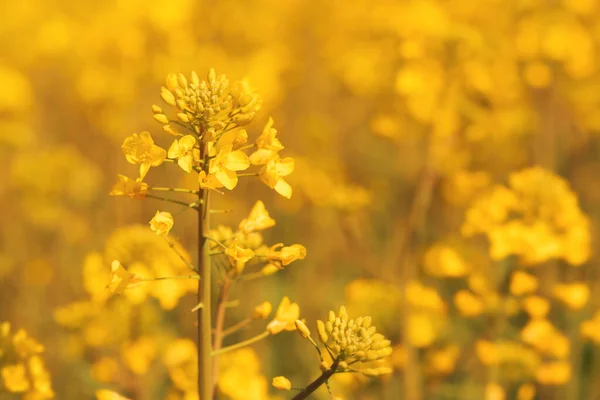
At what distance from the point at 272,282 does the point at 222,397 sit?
77.9 inches

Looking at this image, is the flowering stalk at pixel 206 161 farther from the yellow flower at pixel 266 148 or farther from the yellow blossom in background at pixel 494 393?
the yellow blossom in background at pixel 494 393

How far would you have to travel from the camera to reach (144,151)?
5.09 feet

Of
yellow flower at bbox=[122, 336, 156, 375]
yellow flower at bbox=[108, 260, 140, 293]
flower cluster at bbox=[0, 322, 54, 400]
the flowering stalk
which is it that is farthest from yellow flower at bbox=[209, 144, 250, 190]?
yellow flower at bbox=[122, 336, 156, 375]

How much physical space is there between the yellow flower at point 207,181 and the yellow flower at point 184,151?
29 millimetres

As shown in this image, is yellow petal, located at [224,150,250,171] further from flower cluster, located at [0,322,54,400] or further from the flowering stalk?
flower cluster, located at [0,322,54,400]

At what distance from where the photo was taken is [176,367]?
7.42 ft

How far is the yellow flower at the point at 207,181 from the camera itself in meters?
1.42

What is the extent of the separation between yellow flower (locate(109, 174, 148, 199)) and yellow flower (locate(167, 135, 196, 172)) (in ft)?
0.59

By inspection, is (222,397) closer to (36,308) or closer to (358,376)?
(358,376)

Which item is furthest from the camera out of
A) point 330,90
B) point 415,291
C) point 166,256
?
point 330,90

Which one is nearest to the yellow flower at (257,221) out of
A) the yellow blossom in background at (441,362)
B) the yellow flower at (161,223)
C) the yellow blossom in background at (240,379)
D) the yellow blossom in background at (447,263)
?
the yellow flower at (161,223)

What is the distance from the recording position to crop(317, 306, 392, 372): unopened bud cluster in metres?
A: 1.43

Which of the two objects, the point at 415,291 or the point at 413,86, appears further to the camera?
the point at 413,86

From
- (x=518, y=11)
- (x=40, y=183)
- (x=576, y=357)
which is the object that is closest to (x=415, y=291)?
(x=576, y=357)
